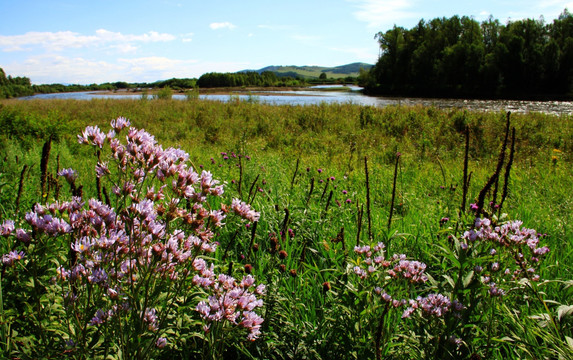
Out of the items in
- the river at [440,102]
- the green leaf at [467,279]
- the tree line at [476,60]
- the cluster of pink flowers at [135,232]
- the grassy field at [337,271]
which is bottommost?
the grassy field at [337,271]

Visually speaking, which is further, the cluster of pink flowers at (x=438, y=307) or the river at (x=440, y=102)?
the river at (x=440, y=102)

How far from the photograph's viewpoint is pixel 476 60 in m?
66.1

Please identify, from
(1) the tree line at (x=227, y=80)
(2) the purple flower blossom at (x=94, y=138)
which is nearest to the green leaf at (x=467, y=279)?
(2) the purple flower blossom at (x=94, y=138)

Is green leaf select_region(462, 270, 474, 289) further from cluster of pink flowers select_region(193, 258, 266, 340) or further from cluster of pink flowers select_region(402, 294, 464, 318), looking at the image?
cluster of pink flowers select_region(193, 258, 266, 340)

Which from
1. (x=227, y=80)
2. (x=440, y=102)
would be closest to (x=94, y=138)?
(x=440, y=102)

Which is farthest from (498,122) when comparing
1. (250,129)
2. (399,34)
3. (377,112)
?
(399,34)

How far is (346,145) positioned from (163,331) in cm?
950

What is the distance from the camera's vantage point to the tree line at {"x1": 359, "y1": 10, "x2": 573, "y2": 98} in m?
57.4

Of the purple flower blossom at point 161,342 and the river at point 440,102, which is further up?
the river at point 440,102

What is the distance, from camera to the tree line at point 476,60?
188ft

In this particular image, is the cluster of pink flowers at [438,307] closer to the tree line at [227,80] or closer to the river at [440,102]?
the river at [440,102]

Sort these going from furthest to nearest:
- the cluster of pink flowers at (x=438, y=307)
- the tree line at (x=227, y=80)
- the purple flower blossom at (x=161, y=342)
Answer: the tree line at (x=227, y=80)
the cluster of pink flowers at (x=438, y=307)
the purple flower blossom at (x=161, y=342)

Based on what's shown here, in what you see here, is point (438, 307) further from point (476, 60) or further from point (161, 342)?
point (476, 60)

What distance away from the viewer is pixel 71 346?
1.29 metres
